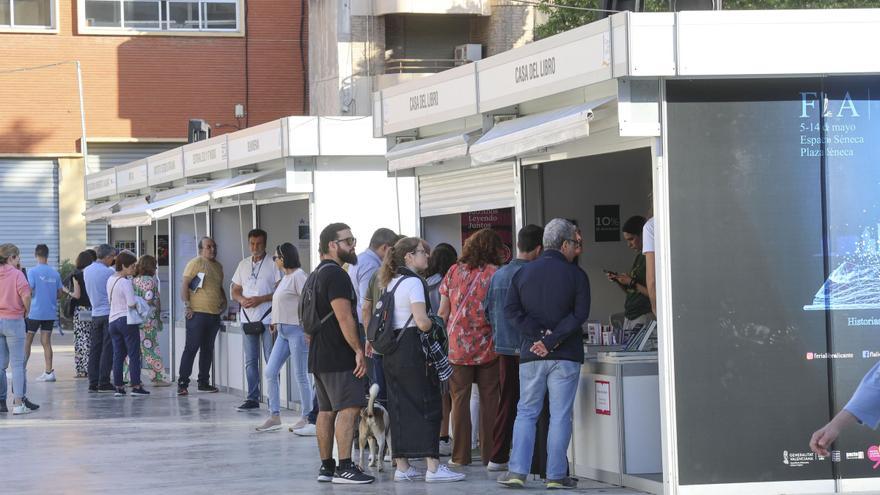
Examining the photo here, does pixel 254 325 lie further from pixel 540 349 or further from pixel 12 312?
pixel 540 349

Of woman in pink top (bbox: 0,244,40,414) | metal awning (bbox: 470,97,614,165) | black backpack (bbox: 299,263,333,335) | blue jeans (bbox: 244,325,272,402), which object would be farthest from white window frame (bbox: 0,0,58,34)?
black backpack (bbox: 299,263,333,335)

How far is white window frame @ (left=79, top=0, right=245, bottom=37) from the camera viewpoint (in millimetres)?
35219

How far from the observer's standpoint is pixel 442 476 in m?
9.58

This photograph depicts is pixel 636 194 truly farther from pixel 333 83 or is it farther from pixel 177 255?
pixel 333 83

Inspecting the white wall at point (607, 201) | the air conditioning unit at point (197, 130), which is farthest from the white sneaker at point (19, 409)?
the air conditioning unit at point (197, 130)

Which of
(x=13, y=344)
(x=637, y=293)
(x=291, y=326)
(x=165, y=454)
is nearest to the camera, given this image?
(x=637, y=293)

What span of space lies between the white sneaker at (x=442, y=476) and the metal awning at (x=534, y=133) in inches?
81.8

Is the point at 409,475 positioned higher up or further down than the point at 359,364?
further down

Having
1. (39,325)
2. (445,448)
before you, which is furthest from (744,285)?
(39,325)

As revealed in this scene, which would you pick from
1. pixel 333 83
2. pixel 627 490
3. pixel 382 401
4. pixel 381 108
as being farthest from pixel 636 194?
pixel 333 83

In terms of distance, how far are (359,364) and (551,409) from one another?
1271 millimetres

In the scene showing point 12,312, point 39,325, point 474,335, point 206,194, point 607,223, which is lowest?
point 39,325

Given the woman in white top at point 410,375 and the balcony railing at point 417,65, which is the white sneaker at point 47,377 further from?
the balcony railing at point 417,65

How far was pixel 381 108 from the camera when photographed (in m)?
12.6
